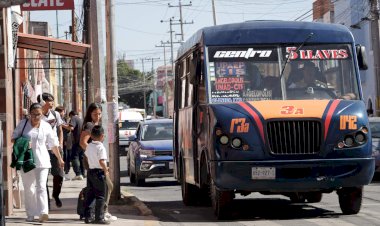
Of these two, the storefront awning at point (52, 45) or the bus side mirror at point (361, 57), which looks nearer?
the bus side mirror at point (361, 57)

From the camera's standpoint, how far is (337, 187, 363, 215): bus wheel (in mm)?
14719

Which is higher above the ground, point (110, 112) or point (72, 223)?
point (110, 112)

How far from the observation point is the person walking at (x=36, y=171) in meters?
13.7

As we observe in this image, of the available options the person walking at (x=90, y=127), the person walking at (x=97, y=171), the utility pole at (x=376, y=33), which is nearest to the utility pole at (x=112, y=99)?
the person walking at (x=90, y=127)

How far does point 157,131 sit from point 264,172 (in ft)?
38.0

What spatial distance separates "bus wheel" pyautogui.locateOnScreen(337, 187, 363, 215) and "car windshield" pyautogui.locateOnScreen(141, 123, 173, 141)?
10269mm

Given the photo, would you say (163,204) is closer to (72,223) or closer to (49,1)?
(72,223)

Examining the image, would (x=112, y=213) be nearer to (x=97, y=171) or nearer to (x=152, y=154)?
(x=97, y=171)

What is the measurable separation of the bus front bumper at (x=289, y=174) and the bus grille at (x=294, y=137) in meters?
0.16

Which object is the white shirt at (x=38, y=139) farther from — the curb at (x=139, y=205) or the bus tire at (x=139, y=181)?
the bus tire at (x=139, y=181)

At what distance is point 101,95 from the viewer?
56.2 ft

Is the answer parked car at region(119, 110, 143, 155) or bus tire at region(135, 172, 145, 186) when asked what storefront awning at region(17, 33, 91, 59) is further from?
parked car at region(119, 110, 143, 155)

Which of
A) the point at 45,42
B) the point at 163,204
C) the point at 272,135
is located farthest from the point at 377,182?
the point at 272,135

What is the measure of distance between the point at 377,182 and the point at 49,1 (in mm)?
8842
